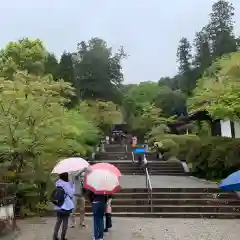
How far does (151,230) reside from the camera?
11.4 m

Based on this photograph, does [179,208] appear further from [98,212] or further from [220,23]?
[220,23]

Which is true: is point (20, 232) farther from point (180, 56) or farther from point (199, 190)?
point (180, 56)

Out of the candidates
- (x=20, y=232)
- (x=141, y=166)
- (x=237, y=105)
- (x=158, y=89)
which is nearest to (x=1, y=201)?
(x=20, y=232)

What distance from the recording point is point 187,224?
40.6 ft

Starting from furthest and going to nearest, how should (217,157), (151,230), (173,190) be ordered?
(217,157) < (173,190) < (151,230)

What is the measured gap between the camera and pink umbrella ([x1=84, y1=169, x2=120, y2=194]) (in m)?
9.07

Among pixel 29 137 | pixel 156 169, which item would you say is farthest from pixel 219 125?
pixel 29 137

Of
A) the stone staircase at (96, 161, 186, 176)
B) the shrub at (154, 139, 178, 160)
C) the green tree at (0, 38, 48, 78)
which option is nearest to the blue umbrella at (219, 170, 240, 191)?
the stone staircase at (96, 161, 186, 176)

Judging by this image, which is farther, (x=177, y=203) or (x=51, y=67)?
(x=51, y=67)

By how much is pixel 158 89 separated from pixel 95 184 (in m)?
54.7

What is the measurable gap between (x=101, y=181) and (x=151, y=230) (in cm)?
311

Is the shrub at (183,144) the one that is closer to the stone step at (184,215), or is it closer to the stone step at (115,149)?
the stone step at (184,215)

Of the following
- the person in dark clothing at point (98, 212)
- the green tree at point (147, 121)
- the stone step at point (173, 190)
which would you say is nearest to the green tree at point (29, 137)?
the stone step at point (173, 190)

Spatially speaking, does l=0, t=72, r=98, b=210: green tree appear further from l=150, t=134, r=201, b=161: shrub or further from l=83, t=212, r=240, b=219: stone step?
l=150, t=134, r=201, b=161: shrub
